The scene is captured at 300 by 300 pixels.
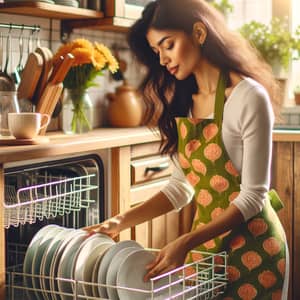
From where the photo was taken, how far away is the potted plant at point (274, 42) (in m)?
3.85

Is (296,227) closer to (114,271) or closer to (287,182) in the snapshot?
(287,182)

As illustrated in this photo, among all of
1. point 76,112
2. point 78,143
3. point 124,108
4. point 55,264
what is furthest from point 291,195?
point 55,264

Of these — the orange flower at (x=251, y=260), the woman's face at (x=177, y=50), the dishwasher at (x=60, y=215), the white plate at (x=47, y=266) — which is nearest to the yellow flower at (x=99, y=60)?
the dishwasher at (x=60, y=215)

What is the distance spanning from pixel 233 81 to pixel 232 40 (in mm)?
151

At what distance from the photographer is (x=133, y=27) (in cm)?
215

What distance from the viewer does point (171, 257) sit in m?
1.86

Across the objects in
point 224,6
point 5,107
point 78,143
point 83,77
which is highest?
point 224,6

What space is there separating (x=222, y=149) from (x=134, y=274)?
1.43ft

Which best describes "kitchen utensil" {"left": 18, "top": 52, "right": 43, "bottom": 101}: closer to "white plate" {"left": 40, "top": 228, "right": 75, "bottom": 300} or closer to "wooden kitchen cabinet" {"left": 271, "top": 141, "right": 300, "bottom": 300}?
"white plate" {"left": 40, "top": 228, "right": 75, "bottom": 300}

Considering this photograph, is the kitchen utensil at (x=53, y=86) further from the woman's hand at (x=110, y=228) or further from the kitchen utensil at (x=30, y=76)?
the woman's hand at (x=110, y=228)

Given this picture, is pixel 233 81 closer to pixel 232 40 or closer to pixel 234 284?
pixel 232 40

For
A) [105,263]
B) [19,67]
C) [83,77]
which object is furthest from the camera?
[83,77]

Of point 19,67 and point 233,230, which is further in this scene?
point 19,67

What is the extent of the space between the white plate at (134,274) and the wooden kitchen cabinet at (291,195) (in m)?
1.27
